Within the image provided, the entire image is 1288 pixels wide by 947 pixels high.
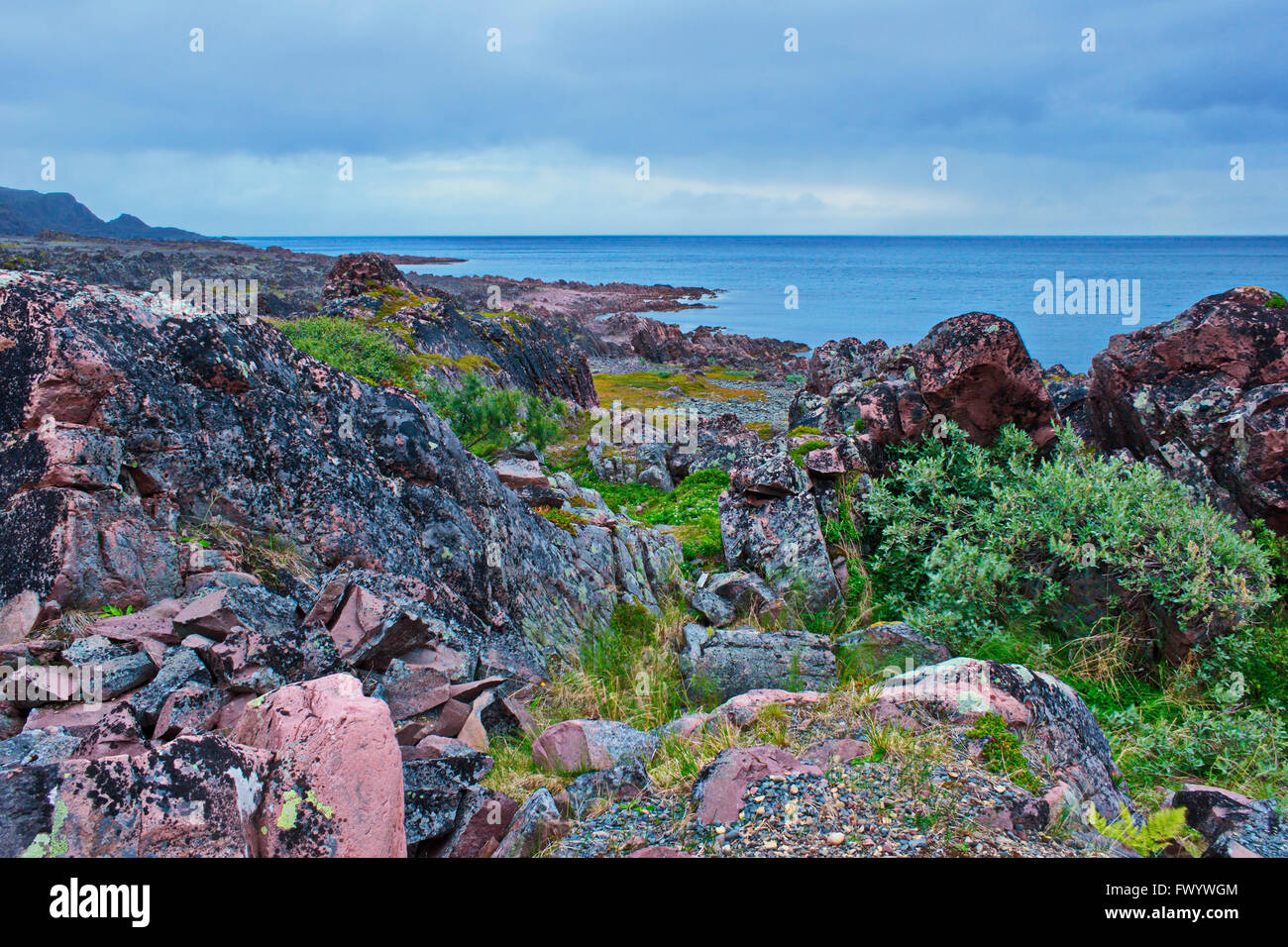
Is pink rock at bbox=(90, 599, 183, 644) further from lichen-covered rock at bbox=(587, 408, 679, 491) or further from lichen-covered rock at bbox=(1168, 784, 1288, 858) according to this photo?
lichen-covered rock at bbox=(587, 408, 679, 491)

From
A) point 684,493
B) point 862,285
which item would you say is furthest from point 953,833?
point 862,285

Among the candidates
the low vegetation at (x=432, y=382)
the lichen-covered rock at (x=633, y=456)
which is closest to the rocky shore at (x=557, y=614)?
the low vegetation at (x=432, y=382)

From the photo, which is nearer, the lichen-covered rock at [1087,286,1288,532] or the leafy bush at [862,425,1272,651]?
the leafy bush at [862,425,1272,651]

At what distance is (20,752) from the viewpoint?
4.59m

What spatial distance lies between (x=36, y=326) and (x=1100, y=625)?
1271cm

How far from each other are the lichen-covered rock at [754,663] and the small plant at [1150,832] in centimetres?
343

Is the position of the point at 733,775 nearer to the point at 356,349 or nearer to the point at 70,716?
the point at 70,716

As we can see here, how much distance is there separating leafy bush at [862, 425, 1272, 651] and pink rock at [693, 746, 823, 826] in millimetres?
4687

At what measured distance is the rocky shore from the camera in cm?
464

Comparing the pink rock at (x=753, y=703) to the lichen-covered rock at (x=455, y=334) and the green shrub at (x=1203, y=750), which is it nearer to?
the green shrub at (x=1203, y=750)

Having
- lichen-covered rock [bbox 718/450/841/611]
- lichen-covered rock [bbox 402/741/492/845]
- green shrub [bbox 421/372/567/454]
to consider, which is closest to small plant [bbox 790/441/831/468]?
lichen-covered rock [bbox 718/450/841/611]

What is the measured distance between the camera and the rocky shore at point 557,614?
4.64 m

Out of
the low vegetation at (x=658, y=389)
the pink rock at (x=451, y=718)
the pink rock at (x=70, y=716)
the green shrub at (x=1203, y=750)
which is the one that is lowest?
the green shrub at (x=1203, y=750)
